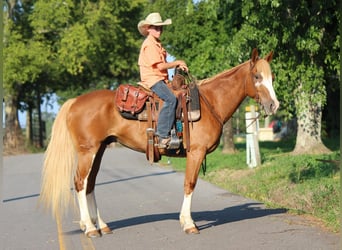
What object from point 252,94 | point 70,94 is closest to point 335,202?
point 252,94

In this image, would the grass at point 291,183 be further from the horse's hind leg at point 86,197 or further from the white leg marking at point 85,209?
the white leg marking at point 85,209

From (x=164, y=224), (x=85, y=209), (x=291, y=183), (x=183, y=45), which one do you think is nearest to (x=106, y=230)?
(x=85, y=209)

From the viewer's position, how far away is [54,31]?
41.4 metres

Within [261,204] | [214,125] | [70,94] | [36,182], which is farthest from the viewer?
[70,94]

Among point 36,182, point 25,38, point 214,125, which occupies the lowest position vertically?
point 36,182

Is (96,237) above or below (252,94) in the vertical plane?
below

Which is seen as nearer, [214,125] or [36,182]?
[214,125]

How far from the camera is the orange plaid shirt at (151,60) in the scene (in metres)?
8.67

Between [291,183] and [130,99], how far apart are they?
544cm

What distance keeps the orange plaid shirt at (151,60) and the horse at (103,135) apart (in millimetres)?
654

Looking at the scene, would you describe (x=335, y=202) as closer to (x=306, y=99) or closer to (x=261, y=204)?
(x=261, y=204)

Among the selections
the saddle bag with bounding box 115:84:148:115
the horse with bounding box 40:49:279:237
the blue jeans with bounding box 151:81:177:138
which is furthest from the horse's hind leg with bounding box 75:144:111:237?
the blue jeans with bounding box 151:81:177:138

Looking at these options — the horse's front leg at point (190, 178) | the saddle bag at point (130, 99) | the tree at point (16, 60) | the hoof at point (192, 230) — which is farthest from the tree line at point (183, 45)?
the hoof at point (192, 230)

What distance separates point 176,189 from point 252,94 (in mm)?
6009
